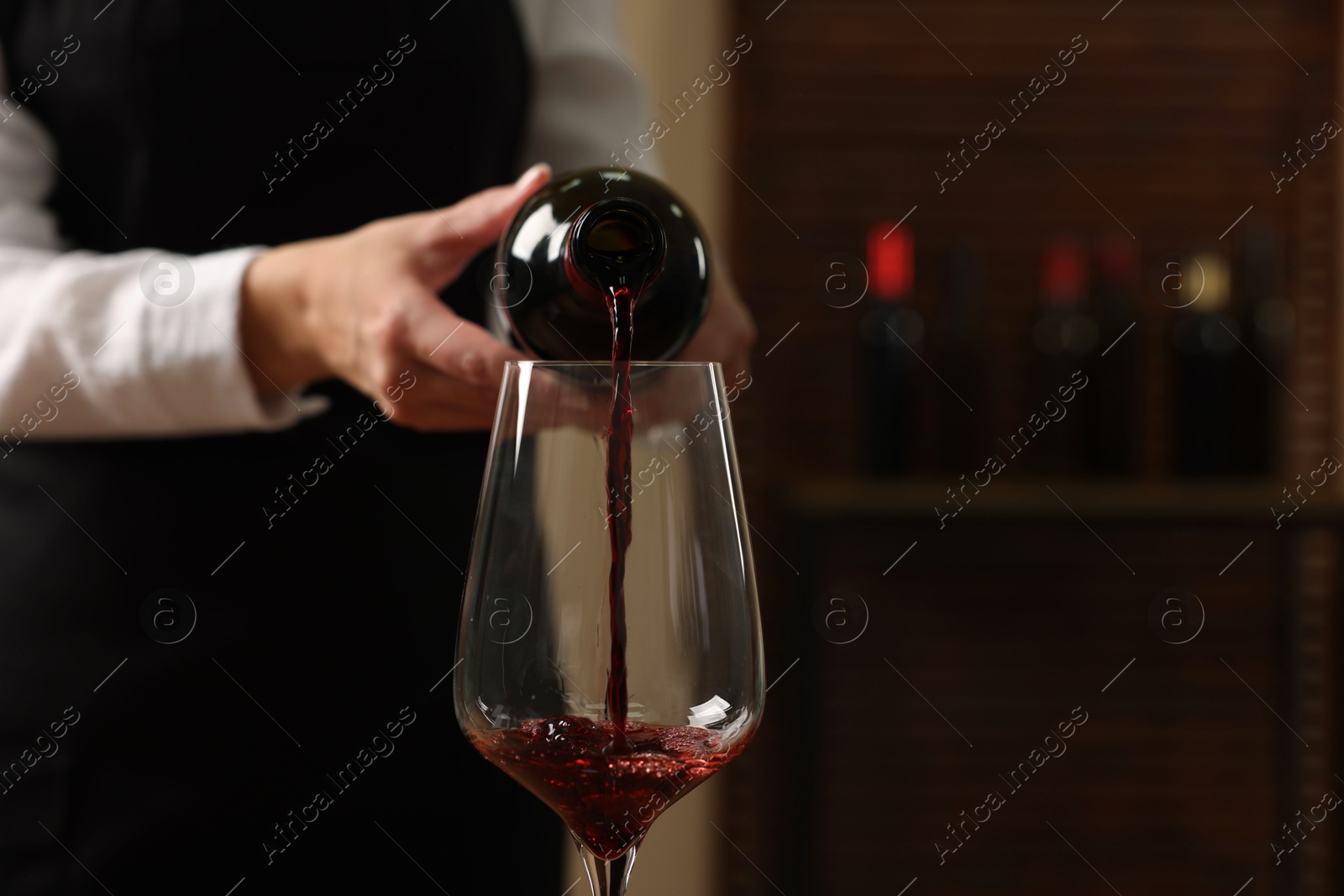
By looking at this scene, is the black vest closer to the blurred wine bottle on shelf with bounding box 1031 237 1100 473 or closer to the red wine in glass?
the red wine in glass

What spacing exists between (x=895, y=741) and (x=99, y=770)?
1457mm

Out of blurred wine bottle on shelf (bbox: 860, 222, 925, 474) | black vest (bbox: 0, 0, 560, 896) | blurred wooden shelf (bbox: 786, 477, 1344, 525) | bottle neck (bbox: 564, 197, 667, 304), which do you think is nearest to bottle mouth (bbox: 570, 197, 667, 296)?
bottle neck (bbox: 564, 197, 667, 304)

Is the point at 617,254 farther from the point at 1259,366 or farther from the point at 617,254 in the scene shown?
the point at 1259,366

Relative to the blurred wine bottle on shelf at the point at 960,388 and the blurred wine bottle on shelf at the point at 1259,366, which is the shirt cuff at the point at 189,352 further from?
the blurred wine bottle on shelf at the point at 1259,366

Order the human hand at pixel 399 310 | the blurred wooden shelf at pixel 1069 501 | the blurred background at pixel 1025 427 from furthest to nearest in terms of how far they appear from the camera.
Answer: the blurred background at pixel 1025 427
the blurred wooden shelf at pixel 1069 501
the human hand at pixel 399 310

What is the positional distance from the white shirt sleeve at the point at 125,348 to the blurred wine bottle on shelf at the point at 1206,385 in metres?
1.51

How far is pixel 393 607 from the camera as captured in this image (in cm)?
78

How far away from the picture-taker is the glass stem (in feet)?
1.35

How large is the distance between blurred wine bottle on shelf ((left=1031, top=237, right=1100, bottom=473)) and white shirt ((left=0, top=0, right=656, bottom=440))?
4.39ft

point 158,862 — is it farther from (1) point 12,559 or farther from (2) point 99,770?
(1) point 12,559

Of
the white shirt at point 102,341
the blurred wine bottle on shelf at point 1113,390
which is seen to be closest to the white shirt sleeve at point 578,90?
the white shirt at point 102,341

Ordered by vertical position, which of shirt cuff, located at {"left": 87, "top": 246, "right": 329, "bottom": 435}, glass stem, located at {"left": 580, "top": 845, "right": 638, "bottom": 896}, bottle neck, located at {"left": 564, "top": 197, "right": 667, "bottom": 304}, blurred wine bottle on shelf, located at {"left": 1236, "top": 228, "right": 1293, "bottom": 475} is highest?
shirt cuff, located at {"left": 87, "top": 246, "right": 329, "bottom": 435}

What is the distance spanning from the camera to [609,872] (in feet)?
1.35

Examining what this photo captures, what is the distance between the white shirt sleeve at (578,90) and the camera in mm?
834
